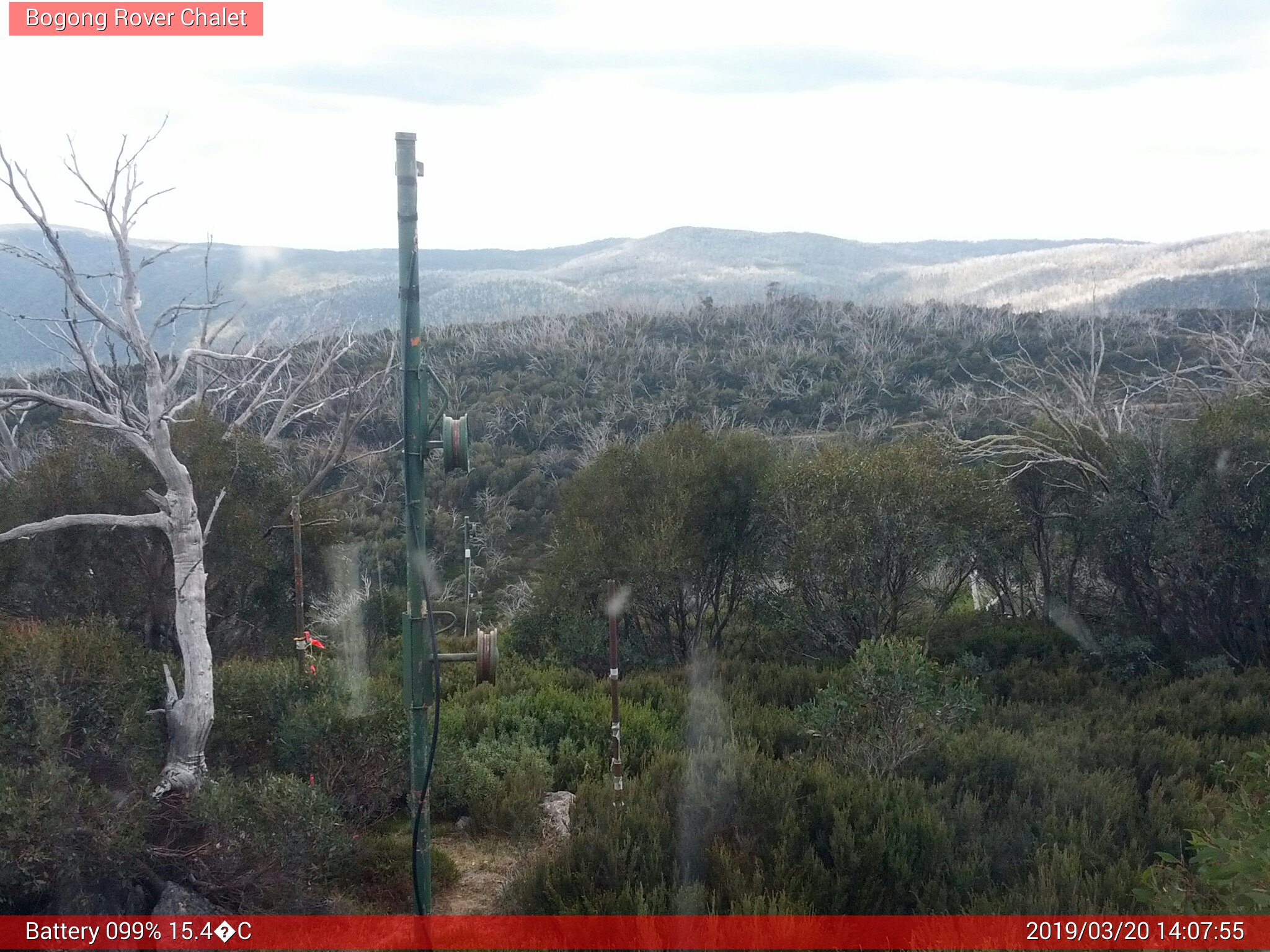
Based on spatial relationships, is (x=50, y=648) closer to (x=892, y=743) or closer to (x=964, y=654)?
(x=892, y=743)

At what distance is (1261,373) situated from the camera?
50.4 ft

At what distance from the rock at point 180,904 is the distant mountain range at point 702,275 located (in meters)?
3.94

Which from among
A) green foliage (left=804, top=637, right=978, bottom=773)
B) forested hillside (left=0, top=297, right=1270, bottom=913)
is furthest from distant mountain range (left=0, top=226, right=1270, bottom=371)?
green foliage (left=804, top=637, right=978, bottom=773)

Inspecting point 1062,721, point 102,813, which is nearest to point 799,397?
point 1062,721

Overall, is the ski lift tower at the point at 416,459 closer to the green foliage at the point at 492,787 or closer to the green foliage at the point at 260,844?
the green foliage at the point at 260,844

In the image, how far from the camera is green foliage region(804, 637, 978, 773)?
8.17 m

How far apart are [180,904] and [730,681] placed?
25.2ft

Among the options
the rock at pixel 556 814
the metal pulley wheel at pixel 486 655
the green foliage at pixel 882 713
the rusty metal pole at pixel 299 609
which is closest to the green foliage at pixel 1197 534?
the green foliage at pixel 882 713

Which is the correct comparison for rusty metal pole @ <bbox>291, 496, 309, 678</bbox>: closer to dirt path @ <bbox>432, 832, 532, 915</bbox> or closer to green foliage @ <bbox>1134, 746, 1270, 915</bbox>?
dirt path @ <bbox>432, 832, 532, 915</bbox>

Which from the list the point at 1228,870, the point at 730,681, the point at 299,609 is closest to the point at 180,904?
the point at 299,609

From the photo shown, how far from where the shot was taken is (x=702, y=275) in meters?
112

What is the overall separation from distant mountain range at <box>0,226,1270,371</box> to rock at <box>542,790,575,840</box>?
16.0 ft

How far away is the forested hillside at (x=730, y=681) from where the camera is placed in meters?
6.09

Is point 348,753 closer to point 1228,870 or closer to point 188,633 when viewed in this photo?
point 188,633
